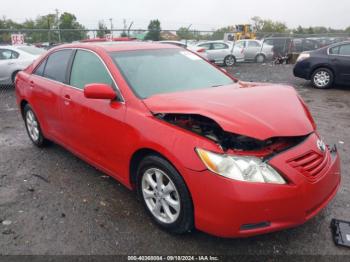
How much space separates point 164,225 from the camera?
2934mm

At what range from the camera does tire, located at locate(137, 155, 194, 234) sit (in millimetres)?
2646

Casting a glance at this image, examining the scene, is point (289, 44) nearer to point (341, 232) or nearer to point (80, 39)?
point (80, 39)

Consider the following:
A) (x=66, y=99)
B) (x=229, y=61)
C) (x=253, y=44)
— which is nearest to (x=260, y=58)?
(x=253, y=44)

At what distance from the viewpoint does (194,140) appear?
254cm

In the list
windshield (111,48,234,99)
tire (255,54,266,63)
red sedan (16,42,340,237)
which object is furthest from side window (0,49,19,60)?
tire (255,54,266,63)

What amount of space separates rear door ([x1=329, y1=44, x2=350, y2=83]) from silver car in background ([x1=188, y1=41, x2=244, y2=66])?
29.2ft

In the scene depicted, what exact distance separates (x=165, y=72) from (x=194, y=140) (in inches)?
50.5

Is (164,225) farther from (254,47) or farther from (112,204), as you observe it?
(254,47)

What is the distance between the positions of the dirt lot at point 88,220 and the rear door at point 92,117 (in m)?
0.41

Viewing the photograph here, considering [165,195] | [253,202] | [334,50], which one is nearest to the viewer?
[253,202]

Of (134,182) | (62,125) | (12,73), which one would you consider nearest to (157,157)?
(134,182)

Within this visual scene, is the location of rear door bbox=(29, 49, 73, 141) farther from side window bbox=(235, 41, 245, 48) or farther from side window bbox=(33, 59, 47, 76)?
side window bbox=(235, 41, 245, 48)

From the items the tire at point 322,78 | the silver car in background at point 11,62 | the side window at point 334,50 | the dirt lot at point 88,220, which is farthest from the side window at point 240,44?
the dirt lot at point 88,220

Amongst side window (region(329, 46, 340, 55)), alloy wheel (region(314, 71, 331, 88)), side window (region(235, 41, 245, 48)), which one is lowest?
alloy wheel (region(314, 71, 331, 88))
